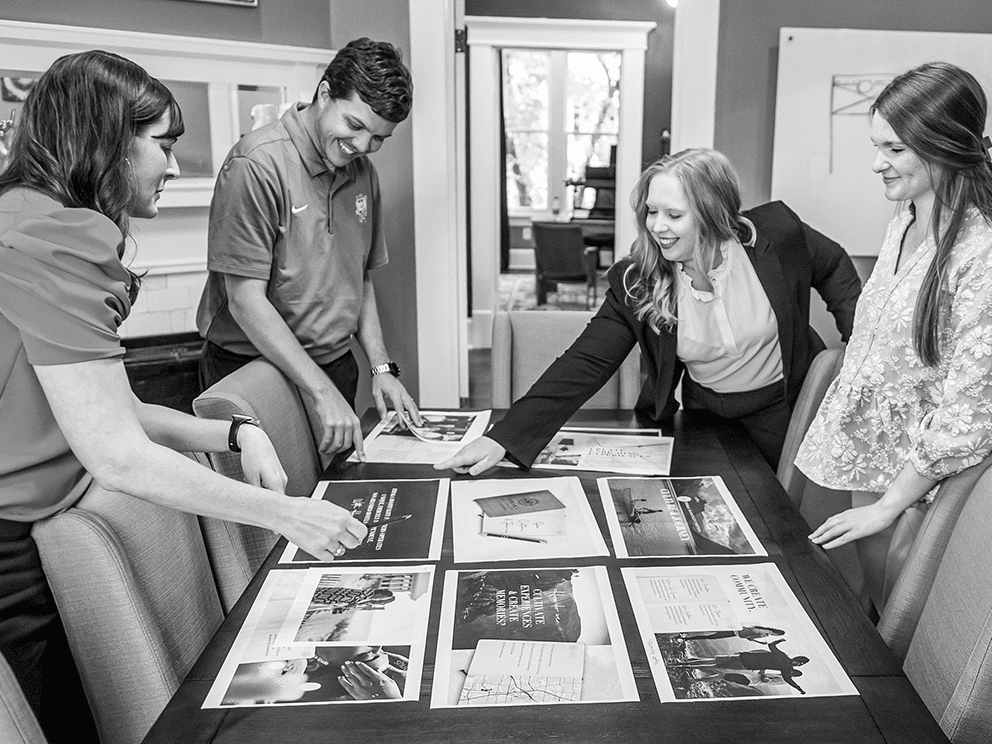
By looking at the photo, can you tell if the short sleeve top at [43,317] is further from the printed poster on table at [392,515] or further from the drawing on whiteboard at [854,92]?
the drawing on whiteboard at [854,92]

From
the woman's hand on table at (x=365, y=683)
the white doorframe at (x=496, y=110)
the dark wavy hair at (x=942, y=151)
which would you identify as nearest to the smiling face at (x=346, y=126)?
the dark wavy hair at (x=942, y=151)

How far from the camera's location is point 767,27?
9.53 ft

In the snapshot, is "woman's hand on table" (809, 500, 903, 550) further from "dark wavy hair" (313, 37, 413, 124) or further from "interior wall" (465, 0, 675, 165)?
"interior wall" (465, 0, 675, 165)

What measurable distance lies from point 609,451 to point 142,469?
105 centimetres

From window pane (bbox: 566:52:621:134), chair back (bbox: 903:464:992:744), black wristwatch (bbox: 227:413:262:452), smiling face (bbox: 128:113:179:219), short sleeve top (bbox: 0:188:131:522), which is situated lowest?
chair back (bbox: 903:464:992:744)

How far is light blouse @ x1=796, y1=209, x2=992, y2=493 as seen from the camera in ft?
4.54

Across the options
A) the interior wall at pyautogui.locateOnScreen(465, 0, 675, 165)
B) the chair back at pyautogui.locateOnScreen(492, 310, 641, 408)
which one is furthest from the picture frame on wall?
the interior wall at pyautogui.locateOnScreen(465, 0, 675, 165)

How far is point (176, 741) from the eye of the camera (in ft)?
3.05

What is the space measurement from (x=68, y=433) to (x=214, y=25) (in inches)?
85.0

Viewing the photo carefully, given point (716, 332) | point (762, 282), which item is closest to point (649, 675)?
point (716, 332)

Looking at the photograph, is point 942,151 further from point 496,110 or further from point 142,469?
point 496,110

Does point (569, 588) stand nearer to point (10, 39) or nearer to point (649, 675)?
point (649, 675)

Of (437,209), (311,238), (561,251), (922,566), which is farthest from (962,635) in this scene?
(561,251)

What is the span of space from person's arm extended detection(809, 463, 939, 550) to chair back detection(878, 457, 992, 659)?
5cm
